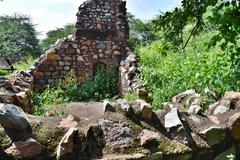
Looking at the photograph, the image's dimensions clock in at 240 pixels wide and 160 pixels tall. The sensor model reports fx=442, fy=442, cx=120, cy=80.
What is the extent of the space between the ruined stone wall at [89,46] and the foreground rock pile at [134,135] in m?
7.35

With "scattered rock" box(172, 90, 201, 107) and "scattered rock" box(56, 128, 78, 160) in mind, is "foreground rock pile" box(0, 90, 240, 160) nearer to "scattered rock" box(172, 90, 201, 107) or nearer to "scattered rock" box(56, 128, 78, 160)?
"scattered rock" box(56, 128, 78, 160)

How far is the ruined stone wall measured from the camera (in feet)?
37.2

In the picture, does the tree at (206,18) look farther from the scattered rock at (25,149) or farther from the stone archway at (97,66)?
the stone archway at (97,66)

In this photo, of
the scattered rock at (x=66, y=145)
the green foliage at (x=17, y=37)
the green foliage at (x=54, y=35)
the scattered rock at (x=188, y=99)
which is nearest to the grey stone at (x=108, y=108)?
the scattered rock at (x=66, y=145)

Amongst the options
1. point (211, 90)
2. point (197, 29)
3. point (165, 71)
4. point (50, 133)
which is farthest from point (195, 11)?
point (165, 71)

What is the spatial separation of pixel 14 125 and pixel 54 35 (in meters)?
29.5

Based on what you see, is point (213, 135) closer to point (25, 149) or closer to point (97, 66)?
point (25, 149)

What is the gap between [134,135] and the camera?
3.67 metres

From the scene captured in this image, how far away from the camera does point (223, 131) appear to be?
156 inches

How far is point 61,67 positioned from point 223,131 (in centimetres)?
797

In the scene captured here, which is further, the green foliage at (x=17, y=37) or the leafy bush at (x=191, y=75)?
the green foliage at (x=17, y=37)

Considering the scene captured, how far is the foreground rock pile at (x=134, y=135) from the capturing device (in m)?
3.38

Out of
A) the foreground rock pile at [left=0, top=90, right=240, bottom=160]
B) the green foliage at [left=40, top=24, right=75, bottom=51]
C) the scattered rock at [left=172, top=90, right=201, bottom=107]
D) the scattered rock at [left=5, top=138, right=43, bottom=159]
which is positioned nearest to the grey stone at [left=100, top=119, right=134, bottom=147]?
the foreground rock pile at [left=0, top=90, right=240, bottom=160]

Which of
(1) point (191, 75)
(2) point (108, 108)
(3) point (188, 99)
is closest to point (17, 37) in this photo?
(1) point (191, 75)
